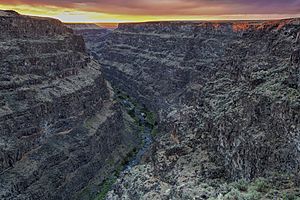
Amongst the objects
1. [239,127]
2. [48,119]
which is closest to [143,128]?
[48,119]

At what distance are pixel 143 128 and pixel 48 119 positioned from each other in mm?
39583

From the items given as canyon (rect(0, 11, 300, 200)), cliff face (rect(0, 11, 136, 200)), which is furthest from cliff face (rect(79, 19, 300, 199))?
cliff face (rect(0, 11, 136, 200))

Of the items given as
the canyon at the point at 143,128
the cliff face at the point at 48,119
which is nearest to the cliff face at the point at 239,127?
the canyon at the point at 143,128

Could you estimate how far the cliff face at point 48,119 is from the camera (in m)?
60.7

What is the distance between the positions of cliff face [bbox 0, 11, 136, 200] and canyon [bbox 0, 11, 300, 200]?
0.65ft

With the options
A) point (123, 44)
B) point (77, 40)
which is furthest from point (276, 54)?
point (123, 44)

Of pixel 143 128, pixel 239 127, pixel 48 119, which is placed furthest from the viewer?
pixel 143 128

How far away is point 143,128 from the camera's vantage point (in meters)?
108

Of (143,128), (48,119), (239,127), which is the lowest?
(143,128)

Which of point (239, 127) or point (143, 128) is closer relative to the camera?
point (239, 127)

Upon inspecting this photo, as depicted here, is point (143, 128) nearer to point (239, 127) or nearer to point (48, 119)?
point (48, 119)

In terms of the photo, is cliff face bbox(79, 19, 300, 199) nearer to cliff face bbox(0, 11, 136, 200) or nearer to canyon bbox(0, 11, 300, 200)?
canyon bbox(0, 11, 300, 200)

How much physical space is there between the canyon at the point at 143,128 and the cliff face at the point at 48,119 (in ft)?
0.65

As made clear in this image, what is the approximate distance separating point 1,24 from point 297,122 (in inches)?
2113
